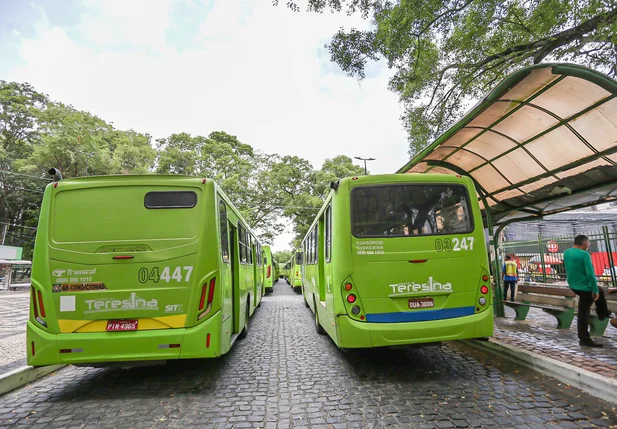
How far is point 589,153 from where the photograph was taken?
22.0ft

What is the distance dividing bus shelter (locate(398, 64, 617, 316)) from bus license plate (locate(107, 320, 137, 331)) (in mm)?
5559

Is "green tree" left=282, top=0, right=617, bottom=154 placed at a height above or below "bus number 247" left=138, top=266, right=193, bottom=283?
above

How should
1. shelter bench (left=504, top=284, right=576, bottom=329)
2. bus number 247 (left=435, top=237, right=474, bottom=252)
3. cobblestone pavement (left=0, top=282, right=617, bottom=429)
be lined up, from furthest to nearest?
shelter bench (left=504, top=284, right=576, bottom=329)
bus number 247 (left=435, top=237, right=474, bottom=252)
cobblestone pavement (left=0, top=282, right=617, bottom=429)

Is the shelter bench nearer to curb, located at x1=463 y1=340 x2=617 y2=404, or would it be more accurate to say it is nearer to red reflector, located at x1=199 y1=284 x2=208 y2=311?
curb, located at x1=463 y1=340 x2=617 y2=404

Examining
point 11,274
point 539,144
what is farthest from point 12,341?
point 11,274

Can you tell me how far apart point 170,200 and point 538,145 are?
669 centimetres

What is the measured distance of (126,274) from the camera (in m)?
4.70

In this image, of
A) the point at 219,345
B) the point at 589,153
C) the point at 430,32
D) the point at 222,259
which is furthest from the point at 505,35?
the point at 219,345

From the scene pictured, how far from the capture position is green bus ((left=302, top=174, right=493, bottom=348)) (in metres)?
4.98

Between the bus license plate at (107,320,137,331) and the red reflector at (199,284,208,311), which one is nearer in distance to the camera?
the bus license plate at (107,320,137,331)

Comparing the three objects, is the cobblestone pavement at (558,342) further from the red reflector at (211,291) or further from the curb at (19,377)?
the curb at (19,377)

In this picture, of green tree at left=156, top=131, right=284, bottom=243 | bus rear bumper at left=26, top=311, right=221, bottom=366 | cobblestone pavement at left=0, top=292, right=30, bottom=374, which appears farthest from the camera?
green tree at left=156, top=131, right=284, bottom=243

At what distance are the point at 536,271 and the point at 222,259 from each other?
14.0 meters

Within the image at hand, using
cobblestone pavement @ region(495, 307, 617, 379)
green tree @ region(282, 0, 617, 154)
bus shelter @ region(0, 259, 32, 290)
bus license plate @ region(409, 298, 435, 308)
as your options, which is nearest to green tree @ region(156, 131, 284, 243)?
bus shelter @ region(0, 259, 32, 290)
